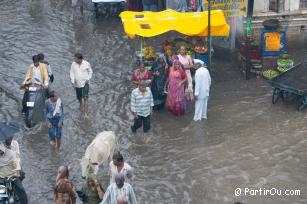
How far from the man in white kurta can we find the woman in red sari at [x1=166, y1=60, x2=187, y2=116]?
0.44 meters

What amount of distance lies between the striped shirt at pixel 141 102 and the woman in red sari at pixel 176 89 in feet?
4.63

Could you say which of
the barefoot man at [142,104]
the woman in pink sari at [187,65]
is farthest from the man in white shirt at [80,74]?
the woman in pink sari at [187,65]

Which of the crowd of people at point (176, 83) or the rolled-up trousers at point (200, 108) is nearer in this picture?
the crowd of people at point (176, 83)

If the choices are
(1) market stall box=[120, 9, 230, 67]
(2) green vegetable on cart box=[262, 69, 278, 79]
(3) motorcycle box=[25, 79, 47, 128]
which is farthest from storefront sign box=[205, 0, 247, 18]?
(3) motorcycle box=[25, 79, 47, 128]

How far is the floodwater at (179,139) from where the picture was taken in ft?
34.5

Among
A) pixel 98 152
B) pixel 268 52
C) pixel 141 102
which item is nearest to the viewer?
pixel 98 152

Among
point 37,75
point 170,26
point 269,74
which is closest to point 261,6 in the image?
point 269,74

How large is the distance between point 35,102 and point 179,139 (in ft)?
11.0

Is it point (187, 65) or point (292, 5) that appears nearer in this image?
point (187, 65)

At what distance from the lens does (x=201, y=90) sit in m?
13.0

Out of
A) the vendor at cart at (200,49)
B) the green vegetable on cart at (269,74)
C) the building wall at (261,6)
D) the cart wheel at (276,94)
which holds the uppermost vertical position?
the building wall at (261,6)

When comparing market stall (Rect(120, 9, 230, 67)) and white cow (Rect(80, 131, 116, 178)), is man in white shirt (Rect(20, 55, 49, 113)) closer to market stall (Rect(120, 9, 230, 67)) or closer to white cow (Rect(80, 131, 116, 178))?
market stall (Rect(120, 9, 230, 67))

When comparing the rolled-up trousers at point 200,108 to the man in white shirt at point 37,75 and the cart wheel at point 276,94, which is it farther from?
the man in white shirt at point 37,75

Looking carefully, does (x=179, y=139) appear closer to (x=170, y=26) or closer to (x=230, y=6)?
(x=170, y=26)
